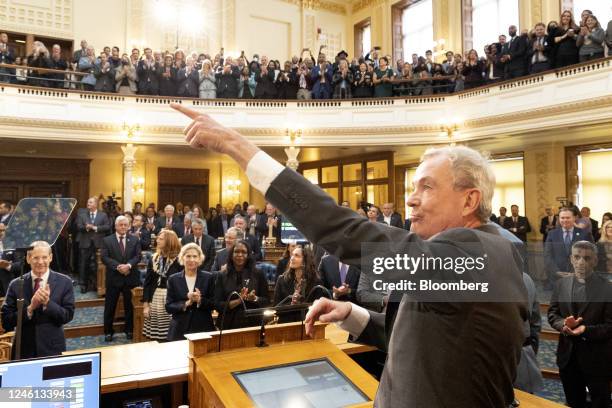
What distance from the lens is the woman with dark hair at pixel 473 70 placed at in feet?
34.4

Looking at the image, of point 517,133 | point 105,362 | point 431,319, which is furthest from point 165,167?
point 431,319

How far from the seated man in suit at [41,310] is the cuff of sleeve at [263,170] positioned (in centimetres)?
284

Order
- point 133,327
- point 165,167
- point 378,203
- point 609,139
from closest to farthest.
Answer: point 133,327, point 609,139, point 378,203, point 165,167

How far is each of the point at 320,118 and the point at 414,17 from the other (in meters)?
6.05

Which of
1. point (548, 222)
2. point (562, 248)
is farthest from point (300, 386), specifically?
point (548, 222)

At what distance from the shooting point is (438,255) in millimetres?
795

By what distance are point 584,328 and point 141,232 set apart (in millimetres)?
6558

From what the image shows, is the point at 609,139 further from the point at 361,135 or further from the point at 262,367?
the point at 262,367

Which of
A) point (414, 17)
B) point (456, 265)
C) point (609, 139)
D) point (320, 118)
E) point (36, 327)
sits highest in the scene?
point (414, 17)

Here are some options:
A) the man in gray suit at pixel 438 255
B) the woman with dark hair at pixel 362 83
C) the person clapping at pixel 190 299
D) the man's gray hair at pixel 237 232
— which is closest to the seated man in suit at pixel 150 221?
the man's gray hair at pixel 237 232

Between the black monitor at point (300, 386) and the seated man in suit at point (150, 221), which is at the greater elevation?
the seated man in suit at point (150, 221)

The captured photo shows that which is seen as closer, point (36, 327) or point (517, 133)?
point (36, 327)

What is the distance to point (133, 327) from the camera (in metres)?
5.53

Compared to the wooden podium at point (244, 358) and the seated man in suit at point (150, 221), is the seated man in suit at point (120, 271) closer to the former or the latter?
the seated man in suit at point (150, 221)
